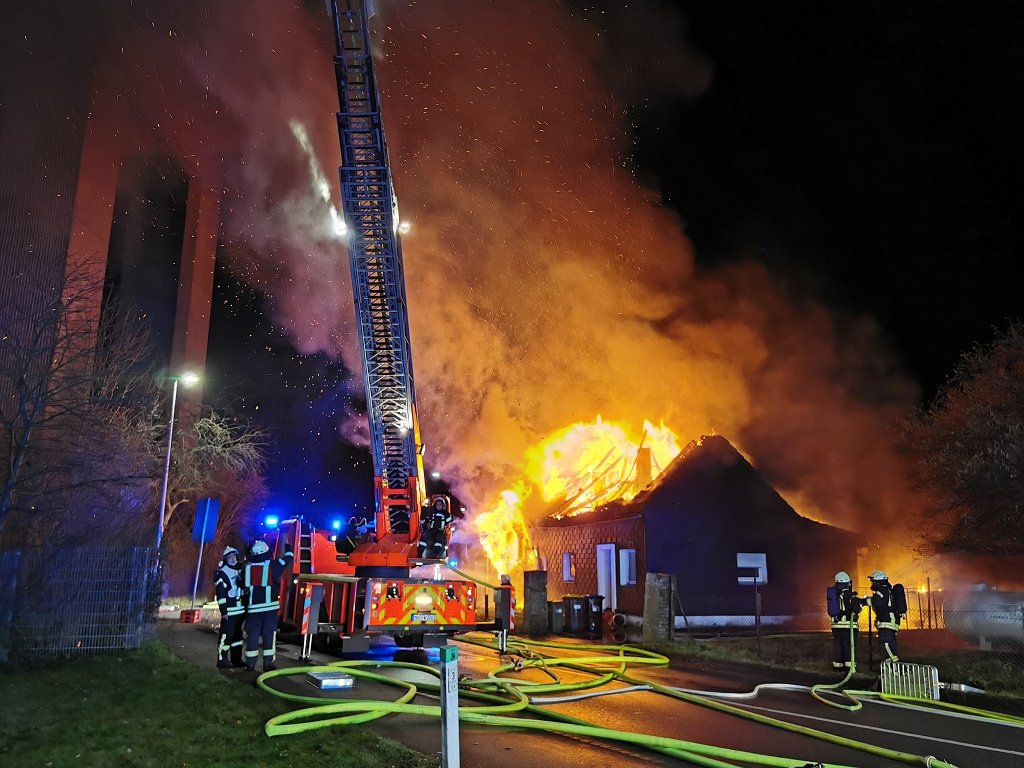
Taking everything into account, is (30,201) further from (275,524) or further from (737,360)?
(737,360)

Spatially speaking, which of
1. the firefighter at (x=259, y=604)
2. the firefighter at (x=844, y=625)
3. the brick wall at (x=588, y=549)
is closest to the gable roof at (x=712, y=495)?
the brick wall at (x=588, y=549)

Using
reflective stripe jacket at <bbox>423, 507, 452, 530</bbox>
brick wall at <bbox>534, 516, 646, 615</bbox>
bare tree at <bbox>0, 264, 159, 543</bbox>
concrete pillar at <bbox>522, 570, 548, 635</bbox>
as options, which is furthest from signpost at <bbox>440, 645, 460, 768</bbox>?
brick wall at <bbox>534, 516, 646, 615</bbox>

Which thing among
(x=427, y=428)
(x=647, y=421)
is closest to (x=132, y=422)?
(x=427, y=428)

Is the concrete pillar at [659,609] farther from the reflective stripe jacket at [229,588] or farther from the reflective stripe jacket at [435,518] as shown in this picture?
the reflective stripe jacket at [229,588]

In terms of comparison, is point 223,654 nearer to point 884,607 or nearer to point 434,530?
point 434,530

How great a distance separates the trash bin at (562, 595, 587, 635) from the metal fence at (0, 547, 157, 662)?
10018 millimetres

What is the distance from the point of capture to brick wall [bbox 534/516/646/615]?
68.4ft

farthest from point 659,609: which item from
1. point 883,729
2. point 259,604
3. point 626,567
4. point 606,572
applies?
point 259,604

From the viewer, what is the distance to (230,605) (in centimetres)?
1028

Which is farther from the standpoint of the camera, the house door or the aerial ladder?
the house door

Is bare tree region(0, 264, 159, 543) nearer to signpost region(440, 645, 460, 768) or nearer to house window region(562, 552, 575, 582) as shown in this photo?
signpost region(440, 645, 460, 768)

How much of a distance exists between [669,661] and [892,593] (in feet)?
12.6

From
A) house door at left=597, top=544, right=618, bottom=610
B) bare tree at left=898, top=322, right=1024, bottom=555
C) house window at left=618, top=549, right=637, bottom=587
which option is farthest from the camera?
house door at left=597, top=544, right=618, bottom=610

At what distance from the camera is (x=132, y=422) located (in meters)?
23.9
